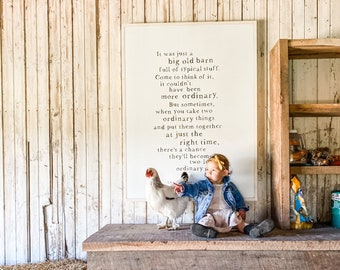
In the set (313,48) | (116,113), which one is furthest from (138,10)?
(313,48)

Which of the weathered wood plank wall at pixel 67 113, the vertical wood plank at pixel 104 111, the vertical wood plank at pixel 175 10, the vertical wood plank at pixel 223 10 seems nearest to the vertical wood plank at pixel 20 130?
the weathered wood plank wall at pixel 67 113

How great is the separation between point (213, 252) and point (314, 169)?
582mm

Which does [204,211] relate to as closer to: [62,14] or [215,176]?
[215,176]

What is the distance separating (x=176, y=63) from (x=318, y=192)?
3.16ft

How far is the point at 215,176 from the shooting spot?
1.46 m

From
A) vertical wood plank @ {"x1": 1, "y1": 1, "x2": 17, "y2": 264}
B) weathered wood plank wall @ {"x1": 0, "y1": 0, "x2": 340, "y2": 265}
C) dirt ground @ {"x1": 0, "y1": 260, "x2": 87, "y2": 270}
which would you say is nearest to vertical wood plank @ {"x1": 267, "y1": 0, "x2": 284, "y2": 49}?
weathered wood plank wall @ {"x1": 0, "y1": 0, "x2": 340, "y2": 265}

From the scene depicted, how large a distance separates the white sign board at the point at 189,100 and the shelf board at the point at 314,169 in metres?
0.21

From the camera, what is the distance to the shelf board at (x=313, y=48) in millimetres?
1442

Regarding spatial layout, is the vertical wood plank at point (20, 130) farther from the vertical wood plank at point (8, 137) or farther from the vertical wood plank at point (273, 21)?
the vertical wood plank at point (273, 21)

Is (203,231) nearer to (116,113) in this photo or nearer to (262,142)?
(262,142)

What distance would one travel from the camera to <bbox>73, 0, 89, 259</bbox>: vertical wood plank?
1682 millimetres

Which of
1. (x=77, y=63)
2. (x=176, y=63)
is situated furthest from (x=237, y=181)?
(x=77, y=63)

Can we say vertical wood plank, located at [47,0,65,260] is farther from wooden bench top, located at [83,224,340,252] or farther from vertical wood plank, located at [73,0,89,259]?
wooden bench top, located at [83,224,340,252]

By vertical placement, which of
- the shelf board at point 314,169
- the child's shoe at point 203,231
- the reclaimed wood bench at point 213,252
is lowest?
the reclaimed wood bench at point 213,252
